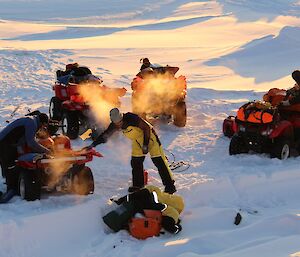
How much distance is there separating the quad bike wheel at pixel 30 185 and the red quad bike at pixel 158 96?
14.1 feet

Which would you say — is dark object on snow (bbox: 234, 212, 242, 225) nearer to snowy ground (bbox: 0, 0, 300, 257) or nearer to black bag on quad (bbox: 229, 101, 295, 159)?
snowy ground (bbox: 0, 0, 300, 257)

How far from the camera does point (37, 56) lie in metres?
20.5

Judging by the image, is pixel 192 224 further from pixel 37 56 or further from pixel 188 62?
pixel 188 62

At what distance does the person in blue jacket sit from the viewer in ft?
26.7

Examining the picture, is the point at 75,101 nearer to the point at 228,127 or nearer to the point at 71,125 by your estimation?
the point at 71,125

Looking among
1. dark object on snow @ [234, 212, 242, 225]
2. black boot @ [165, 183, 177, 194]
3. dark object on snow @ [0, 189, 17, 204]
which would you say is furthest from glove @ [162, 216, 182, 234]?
dark object on snow @ [0, 189, 17, 204]

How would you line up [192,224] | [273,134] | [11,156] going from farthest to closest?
[273,134] < [11,156] < [192,224]

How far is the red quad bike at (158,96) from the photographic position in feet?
39.2

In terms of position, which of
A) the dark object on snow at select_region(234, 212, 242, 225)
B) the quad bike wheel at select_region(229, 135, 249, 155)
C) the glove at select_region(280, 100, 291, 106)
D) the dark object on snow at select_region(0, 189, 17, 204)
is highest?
the glove at select_region(280, 100, 291, 106)

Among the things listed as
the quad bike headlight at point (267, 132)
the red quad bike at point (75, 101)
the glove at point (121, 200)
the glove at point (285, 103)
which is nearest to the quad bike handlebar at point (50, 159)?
the glove at point (121, 200)

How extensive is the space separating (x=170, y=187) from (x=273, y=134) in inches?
93.9

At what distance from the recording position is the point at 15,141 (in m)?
8.38

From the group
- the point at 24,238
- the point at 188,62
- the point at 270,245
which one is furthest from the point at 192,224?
the point at 188,62

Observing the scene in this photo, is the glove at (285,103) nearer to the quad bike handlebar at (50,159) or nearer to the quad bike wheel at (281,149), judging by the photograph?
the quad bike wheel at (281,149)
